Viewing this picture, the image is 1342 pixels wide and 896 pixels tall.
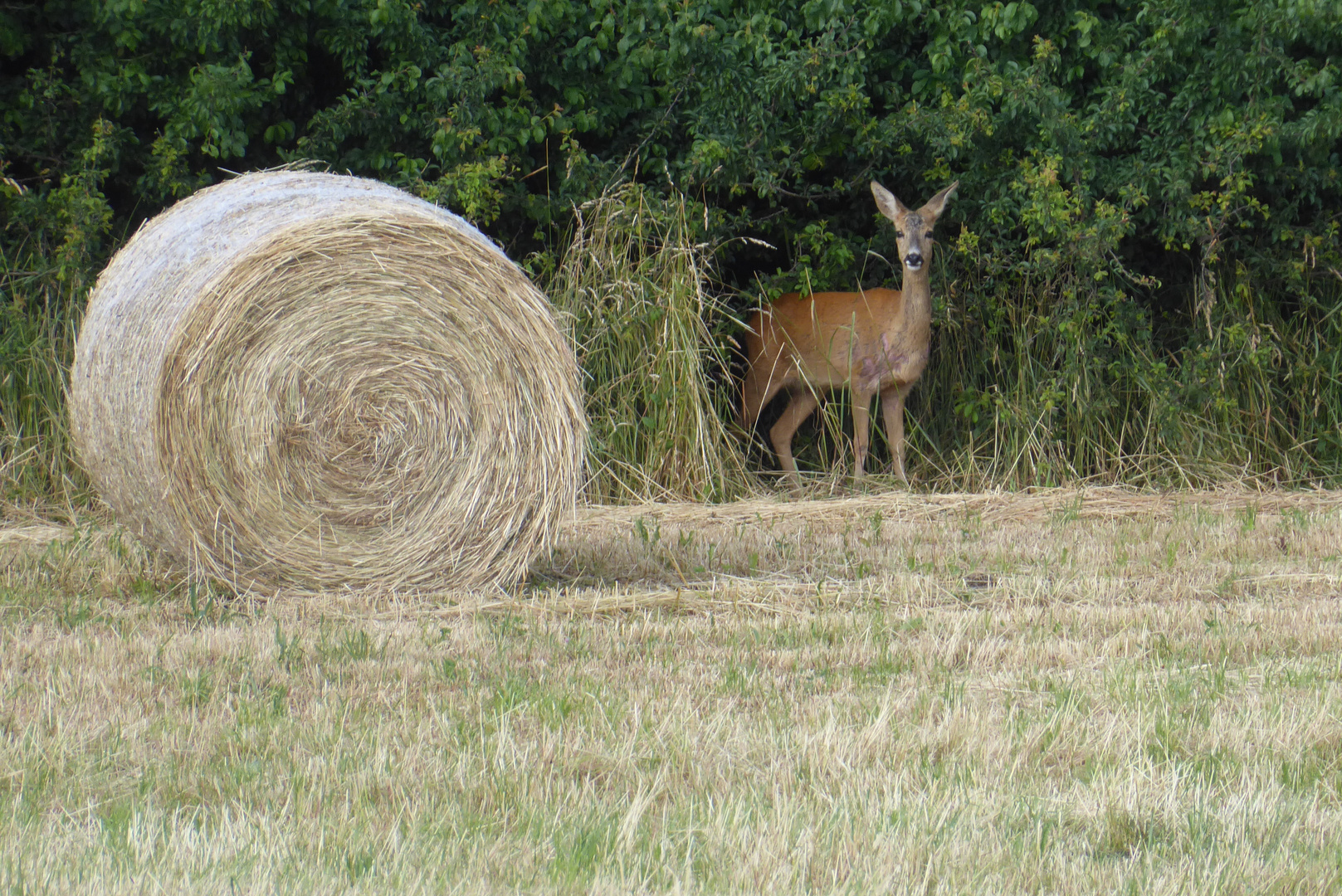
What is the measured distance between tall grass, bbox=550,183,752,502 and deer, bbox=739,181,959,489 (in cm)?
87

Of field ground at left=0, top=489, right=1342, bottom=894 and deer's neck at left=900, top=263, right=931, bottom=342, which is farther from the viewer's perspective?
deer's neck at left=900, top=263, right=931, bottom=342

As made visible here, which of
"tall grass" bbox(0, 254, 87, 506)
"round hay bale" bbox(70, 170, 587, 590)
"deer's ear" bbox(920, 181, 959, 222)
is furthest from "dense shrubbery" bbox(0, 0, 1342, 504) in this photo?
"round hay bale" bbox(70, 170, 587, 590)

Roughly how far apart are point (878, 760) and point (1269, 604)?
2.46m

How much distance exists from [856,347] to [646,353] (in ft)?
5.22

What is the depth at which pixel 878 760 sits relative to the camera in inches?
129

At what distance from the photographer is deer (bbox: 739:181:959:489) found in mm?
9516

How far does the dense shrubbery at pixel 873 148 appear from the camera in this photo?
8.75 metres

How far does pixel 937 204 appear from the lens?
30.8 ft

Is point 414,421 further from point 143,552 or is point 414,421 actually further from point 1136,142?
point 1136,142

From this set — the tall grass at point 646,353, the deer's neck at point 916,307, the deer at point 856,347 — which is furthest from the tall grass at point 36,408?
the deer's neck at point 916,307

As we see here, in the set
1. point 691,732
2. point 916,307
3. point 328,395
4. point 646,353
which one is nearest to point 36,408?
point 646,353

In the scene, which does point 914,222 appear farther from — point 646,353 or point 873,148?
point 646,353

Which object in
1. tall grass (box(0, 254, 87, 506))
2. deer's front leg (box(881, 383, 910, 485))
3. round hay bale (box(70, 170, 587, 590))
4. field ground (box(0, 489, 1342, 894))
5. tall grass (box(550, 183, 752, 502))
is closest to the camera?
field ground (box(0, 489, 1342, 894))

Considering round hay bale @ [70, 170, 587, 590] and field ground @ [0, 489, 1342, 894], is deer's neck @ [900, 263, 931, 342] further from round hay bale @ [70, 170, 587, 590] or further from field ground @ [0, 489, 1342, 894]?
round hay bale @ [70, 170, 587, 590]
